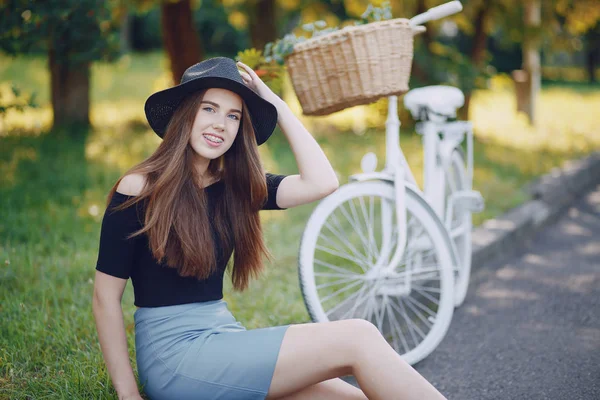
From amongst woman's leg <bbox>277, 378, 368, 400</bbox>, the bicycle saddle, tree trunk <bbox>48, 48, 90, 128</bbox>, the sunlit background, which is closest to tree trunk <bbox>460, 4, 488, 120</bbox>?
the sunlit background

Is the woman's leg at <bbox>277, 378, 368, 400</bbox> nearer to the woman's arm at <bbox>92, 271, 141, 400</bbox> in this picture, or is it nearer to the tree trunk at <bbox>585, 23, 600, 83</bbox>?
the woman's arm at <bbox>92, 271, 141, 400</bbox>

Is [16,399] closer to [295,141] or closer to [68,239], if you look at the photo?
[295,141]

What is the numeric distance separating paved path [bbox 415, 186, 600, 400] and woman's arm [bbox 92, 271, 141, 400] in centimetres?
155

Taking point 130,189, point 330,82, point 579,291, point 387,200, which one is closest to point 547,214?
point 579,291

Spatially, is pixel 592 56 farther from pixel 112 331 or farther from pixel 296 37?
pixel 112 331

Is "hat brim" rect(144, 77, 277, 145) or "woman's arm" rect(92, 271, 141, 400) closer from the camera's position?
"woman's arm" rect(92, 271, 141, 400)

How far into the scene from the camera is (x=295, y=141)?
8.55 feet

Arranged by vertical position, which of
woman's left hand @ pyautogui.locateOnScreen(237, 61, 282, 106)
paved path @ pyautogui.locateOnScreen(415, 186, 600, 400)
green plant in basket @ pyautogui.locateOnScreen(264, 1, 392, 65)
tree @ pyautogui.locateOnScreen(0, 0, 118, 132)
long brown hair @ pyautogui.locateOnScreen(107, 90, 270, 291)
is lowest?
paved path @ pyautogui.locateOnScreen(415, 186, 600, 400)

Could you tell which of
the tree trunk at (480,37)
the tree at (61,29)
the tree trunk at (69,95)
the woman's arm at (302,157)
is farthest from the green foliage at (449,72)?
the woman's arm at (302,157)

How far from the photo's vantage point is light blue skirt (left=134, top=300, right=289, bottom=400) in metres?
2.15

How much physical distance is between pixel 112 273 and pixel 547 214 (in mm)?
5162

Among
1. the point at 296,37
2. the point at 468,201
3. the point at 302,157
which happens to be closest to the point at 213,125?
the point at 302,157

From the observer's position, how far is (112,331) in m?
2.23

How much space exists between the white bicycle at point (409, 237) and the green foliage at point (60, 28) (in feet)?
8.94
